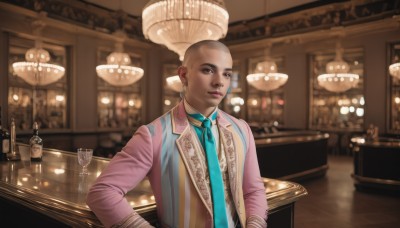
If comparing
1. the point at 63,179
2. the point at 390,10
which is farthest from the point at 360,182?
the point at 63,179

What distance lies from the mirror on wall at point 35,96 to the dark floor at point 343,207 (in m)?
6.98

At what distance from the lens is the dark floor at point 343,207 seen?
404 centimetres

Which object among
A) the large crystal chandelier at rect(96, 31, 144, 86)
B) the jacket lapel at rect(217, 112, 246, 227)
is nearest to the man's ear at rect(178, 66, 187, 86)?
the jacket lapel at rect(217, 112, 246, 227)

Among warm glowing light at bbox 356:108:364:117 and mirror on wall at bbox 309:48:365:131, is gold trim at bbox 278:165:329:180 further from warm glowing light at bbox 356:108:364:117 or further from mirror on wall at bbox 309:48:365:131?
warm glowing light at bbox 356:108:364:117

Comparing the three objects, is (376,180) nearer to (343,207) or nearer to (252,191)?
(343,207)

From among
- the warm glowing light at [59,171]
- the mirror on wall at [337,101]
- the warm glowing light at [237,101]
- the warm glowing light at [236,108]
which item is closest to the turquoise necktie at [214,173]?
the warm glowing light at [59,171]

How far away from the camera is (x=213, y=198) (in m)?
1.22

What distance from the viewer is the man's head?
120cm

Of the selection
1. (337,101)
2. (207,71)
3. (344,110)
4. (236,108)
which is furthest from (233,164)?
(236,108)

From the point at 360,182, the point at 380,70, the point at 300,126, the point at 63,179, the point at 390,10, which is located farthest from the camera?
the point at 300,126

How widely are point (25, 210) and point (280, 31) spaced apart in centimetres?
925

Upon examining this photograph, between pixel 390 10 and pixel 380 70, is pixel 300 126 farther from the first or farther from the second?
pixel 390 10

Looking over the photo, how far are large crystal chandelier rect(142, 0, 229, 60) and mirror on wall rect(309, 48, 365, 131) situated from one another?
6.98 metres

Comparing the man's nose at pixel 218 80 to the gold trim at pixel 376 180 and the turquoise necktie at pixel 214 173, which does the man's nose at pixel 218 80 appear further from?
the gold trim at pixel 376 180
